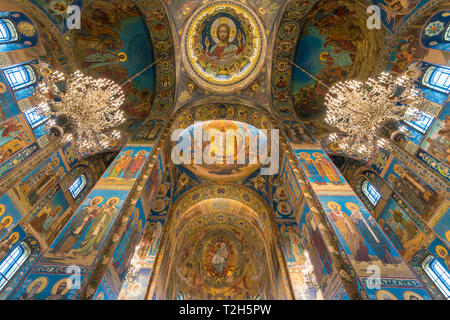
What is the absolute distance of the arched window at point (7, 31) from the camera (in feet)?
23.5

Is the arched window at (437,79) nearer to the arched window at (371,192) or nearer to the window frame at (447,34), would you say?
the window frame at (447,34)

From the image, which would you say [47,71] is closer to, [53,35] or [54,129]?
[53,35]

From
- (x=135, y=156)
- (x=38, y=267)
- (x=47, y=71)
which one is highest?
(x=47, y=71)

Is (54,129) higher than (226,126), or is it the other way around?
(226,126)

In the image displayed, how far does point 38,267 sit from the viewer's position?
16.0ft

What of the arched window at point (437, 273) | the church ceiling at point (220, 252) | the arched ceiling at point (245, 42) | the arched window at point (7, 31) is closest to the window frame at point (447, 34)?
the arched ceiling at point (245, 42)

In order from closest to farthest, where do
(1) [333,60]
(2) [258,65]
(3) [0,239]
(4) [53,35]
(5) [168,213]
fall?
(3) [0,239] < (4) [53,35] < (1) [333,60] < (2) [258,65] < (5) [168,213]

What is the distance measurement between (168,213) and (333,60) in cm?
1133

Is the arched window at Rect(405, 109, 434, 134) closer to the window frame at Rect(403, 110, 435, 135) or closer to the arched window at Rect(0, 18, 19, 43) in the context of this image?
the window frame at Rect(403, 110, 435, 135)

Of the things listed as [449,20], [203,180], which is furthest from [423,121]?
[203,180]

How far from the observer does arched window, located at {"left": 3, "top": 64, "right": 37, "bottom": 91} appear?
737 cm

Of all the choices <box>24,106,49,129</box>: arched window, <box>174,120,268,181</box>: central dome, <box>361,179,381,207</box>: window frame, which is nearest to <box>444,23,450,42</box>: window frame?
<box>361,179,381,207</box>: window frame

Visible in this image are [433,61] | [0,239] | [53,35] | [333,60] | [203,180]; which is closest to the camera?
[0,239]

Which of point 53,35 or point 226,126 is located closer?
point 53,35
